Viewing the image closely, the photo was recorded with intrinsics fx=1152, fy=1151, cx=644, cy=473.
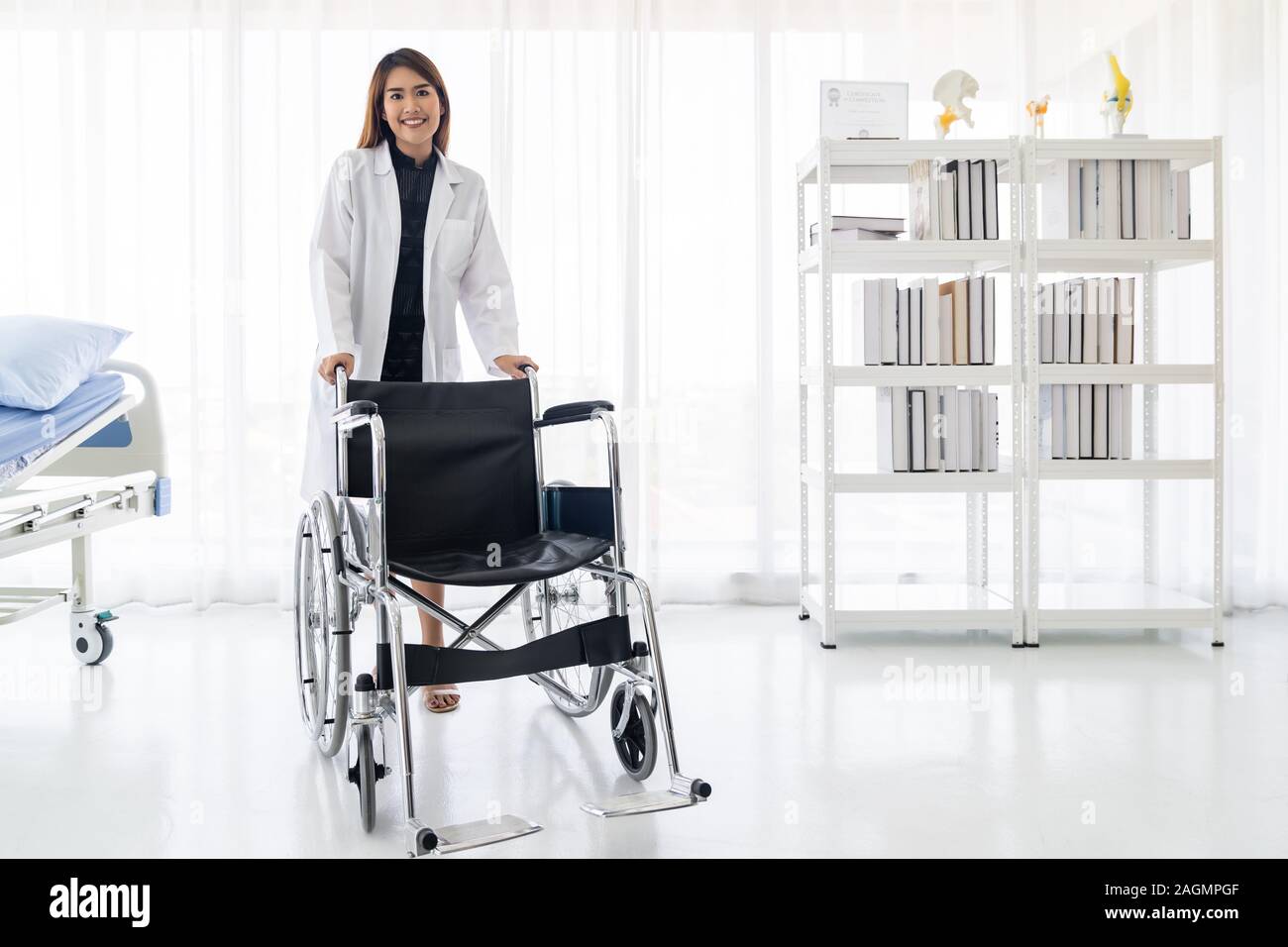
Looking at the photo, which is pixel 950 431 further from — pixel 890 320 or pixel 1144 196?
pixel 1144 196

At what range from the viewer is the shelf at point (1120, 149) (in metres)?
3.04

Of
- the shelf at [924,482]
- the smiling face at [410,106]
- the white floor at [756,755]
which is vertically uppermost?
the smiling face at [410,106]

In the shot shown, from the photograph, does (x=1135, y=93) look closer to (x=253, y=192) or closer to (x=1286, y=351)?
(x=1286, y=351)

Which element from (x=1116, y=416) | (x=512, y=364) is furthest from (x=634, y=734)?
(x=1116, y=416)

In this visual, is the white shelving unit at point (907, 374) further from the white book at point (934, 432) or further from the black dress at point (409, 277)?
the black dress at point (409, 277)

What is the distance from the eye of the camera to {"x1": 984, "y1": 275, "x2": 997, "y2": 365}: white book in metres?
3.09

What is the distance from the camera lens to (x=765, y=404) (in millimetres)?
3676

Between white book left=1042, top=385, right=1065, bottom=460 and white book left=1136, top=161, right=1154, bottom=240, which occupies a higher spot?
white book left=1136, top=161, right=1154, bottom=240

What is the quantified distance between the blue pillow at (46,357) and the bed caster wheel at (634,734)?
1233 millimetres

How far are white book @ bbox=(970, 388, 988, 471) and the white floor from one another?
1.67 feet

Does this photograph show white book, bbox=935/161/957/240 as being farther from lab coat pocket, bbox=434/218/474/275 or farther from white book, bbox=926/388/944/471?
lab coat pocket, bbox=434/218/474/275

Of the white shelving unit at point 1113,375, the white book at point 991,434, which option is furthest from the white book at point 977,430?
the white shelving unit at point 1113,375

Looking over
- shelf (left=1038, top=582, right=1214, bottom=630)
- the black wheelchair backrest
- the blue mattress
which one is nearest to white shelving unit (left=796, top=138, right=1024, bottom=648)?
shelf (left=1038, top=582, right=1214, bottom=630)
